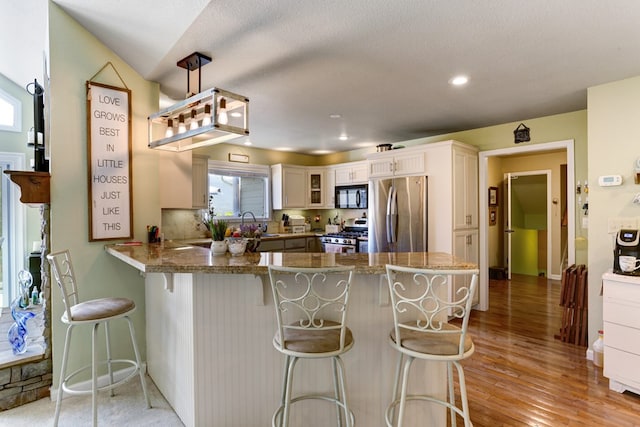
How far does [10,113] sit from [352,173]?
4.66 metres

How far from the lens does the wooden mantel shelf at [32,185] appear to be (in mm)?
2064

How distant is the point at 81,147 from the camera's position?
241 cm

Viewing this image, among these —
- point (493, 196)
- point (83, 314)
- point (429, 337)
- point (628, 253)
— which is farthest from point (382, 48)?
point (493, 196)

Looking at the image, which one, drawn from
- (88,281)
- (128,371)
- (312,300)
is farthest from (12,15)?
(312,300)

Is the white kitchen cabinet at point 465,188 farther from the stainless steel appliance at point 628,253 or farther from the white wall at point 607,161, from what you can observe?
the stainless steel appliance at point 628,253

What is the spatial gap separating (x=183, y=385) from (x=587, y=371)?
10.6 ft

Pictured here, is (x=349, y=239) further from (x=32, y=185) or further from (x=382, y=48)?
(x=32, y=185)

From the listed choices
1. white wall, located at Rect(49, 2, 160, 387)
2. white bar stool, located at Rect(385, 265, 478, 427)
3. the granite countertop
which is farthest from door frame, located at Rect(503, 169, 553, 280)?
white wall, located at Rect(49, 2, 160, 387)

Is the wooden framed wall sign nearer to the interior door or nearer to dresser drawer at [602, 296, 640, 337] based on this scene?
dresser drawer at [602, 296, 640, 337]

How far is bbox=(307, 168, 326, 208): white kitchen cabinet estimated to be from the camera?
6.27m

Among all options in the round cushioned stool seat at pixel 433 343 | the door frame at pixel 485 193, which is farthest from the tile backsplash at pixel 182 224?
the door frame at pixel 485 193

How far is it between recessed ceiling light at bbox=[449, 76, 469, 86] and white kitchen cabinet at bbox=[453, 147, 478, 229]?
129 centimetres

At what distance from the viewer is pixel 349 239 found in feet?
17.5

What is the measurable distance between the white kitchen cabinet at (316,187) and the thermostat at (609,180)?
4.19 meters
